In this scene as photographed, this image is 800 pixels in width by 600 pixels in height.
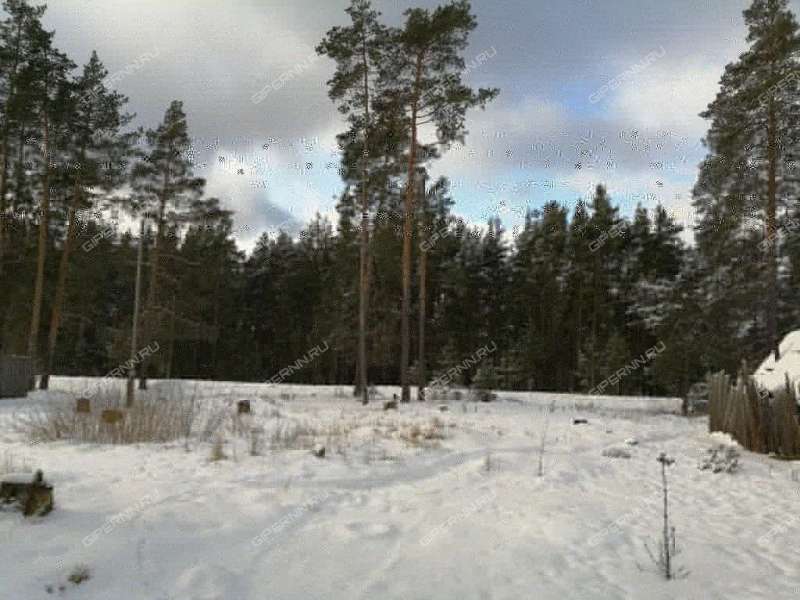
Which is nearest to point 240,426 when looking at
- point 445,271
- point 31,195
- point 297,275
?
point 31,195

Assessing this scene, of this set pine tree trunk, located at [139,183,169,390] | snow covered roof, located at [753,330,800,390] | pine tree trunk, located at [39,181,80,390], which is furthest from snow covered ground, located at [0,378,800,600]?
pine tree trunk, located at [39,181,80,390]

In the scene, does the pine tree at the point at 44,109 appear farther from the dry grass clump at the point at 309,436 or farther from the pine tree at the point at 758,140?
the pine tree at the point at 758,140

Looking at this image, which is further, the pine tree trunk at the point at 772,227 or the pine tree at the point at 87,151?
the pine tree at the point at 87,151

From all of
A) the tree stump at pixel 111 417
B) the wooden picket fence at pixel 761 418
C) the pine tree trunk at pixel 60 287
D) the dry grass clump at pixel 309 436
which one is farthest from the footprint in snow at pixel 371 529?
the pine tree trunk at pixel 60 287

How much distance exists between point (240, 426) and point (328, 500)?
524 centimetres

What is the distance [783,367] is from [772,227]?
5566 millimetres

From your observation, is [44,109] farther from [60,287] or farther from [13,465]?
[13,465]

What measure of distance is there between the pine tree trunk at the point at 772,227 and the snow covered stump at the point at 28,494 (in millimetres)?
17229

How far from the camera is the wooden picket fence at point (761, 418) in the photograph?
34.2 feet

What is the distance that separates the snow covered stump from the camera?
4859 mm

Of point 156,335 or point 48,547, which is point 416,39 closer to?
point 156,335

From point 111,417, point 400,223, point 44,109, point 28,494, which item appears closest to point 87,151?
point 44,109

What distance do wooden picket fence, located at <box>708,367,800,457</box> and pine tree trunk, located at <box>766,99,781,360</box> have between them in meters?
5.01

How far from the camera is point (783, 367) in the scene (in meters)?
13.1
